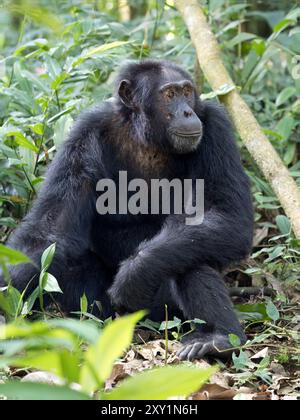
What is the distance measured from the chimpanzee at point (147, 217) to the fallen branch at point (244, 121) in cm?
33

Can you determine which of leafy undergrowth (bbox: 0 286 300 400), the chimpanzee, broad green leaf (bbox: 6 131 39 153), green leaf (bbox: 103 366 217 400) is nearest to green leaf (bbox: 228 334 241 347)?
leafy undergrowth (bbox: 0 286 300 400)

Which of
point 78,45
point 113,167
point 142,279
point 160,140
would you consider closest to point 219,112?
point 160,140

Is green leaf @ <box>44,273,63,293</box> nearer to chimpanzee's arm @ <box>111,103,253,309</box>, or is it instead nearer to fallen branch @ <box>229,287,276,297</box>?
chimpanzee's arm @ <box>111,103,253,309</box>

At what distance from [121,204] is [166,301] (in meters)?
0.95

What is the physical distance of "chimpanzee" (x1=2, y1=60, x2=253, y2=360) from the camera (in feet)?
18.1

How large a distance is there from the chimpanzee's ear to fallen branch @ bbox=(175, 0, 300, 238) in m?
0.97

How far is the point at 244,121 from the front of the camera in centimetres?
658

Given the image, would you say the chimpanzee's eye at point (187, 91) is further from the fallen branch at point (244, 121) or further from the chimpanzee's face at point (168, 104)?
the fallen branch at point (244, 121)

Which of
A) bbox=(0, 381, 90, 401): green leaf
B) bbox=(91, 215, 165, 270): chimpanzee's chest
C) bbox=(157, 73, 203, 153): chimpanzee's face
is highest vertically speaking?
bbox=(157, 73, 203, 153): chimpanzee's face

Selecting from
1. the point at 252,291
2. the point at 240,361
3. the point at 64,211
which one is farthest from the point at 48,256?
the point at 252,291

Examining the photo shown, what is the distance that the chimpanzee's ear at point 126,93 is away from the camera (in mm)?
6285

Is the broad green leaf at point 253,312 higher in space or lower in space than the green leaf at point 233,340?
higher

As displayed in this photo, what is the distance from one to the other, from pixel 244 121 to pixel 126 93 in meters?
1.09

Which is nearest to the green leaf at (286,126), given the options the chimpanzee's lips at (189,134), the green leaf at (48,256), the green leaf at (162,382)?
the chimpanzee's lips at (189,134)
